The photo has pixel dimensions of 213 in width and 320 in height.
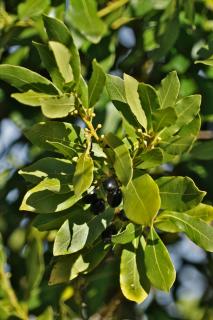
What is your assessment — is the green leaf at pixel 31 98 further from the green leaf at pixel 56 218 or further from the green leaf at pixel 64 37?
the green leaf at pixel 56 218

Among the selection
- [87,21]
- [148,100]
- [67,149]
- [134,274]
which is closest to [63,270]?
[134,274]

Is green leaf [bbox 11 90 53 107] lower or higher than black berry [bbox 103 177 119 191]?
higher

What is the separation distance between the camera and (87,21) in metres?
1.55

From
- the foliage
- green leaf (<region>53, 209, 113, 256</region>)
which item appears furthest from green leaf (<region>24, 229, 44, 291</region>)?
green leaf (<region>53, 209, 113, 256</region>)

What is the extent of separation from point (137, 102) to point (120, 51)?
0.74m

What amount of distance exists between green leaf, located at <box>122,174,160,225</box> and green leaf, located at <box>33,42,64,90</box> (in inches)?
8.3

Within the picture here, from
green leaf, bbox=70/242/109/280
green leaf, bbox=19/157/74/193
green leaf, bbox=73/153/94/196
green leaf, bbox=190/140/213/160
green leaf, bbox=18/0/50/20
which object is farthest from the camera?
green leaf, bbox=18/0/50/20

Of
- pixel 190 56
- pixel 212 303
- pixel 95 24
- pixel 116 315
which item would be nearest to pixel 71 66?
pixel 95 24

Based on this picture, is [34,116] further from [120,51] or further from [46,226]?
[46,226]

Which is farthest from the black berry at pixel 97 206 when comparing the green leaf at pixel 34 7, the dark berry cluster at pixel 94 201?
the green leaf at pixel 34 7

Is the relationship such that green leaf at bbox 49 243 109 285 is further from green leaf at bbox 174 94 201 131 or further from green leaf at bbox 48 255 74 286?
green leaf at bbox 174 94 201 131

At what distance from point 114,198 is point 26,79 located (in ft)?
0.79

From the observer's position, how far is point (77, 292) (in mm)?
1690

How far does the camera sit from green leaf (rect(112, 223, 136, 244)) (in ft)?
3.90
